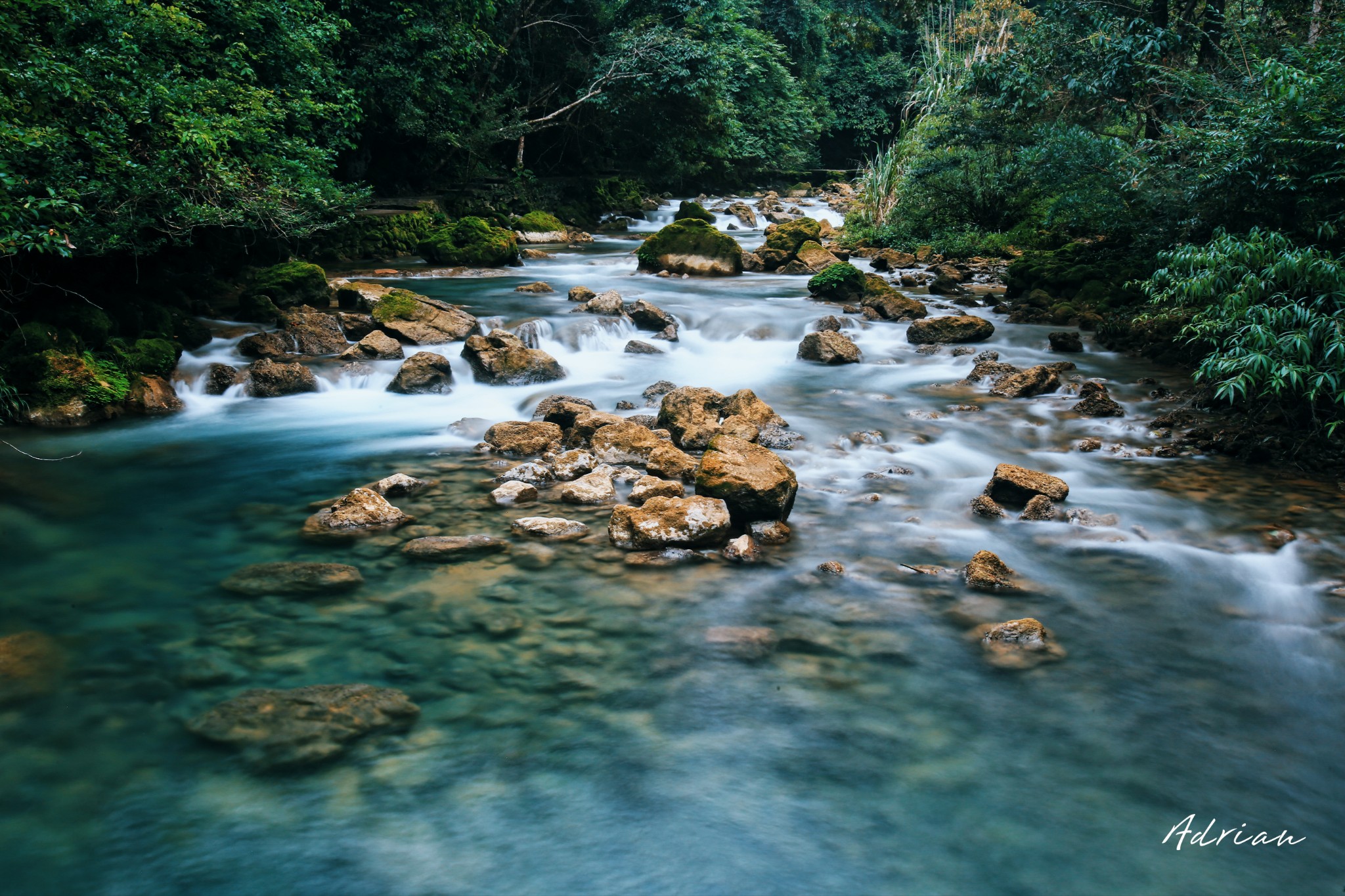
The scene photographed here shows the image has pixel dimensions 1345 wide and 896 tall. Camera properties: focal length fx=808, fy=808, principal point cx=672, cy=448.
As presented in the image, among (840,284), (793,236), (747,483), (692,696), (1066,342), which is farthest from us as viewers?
(793,236)

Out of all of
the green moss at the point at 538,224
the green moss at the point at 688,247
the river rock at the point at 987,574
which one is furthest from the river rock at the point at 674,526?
the green moss at the point at 538,224

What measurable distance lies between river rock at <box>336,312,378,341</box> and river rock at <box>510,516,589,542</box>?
238 inches

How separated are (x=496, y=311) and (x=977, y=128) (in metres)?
10.9

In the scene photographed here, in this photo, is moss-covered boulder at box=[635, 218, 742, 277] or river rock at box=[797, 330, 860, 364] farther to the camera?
moss-covered boulder at box=[635, 218, 742, 277]

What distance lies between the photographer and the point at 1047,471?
680 cm

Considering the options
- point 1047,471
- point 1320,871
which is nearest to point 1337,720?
point 1320,871

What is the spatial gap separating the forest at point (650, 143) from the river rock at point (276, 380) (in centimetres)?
127

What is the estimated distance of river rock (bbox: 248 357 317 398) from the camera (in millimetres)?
8734

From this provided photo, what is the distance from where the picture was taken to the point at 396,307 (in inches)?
415

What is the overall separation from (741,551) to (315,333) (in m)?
7.29

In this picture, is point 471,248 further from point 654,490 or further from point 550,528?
point 550,528

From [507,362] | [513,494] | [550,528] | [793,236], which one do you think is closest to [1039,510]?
[550,528]

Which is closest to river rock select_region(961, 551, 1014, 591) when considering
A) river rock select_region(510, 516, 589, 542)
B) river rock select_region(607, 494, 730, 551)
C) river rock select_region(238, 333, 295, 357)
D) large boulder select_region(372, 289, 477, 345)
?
river rock select_region(607, 494, 730, 551)

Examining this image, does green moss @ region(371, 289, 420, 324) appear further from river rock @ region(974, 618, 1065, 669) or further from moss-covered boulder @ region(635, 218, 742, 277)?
river rock @ region(974, 618, 1065, 669)
